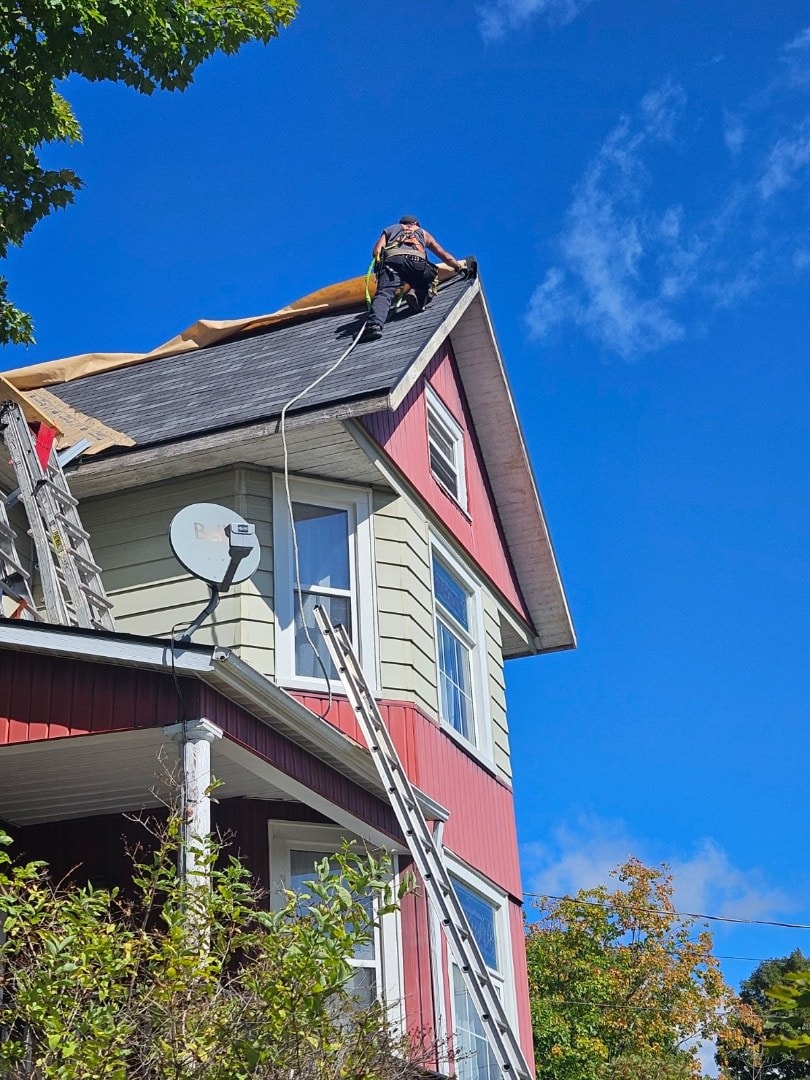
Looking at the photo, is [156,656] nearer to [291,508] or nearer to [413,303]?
[291,508]

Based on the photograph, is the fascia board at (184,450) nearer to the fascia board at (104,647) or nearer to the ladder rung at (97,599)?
the ladder rung at (97,599)

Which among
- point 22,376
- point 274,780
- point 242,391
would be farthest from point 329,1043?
point 22,376

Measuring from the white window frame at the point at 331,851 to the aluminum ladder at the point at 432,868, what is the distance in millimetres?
1137

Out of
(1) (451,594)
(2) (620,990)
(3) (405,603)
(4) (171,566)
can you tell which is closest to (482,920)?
(3) (405,603)

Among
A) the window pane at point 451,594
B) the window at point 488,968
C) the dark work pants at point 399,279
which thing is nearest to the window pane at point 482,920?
the window at point 488,968

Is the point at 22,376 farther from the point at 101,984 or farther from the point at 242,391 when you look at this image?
the point at 101,984

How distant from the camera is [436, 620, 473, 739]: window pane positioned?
11.9m

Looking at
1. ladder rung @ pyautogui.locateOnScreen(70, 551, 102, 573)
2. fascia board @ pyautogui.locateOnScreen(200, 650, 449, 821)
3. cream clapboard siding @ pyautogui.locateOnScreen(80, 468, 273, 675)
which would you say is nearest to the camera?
fascia board @ pyautogui.locateOnScreen(200, 650, 449, 821)

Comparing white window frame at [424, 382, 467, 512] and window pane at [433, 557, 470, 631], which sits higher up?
white window frame at [424, 382, 467, 512]

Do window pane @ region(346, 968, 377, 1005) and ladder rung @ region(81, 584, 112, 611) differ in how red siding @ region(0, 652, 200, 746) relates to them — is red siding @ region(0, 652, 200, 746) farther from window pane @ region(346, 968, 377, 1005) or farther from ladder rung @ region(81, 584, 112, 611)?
window pane @ region(346, 968, 377, 1005)

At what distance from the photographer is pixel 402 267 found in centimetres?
1329

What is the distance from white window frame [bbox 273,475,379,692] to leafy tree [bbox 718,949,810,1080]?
13.5ft

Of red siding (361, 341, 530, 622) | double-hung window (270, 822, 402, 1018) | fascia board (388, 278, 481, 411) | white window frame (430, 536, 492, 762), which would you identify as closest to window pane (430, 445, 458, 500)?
red siding (361, 341, 530, 622)

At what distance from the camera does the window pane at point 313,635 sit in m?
10.5
